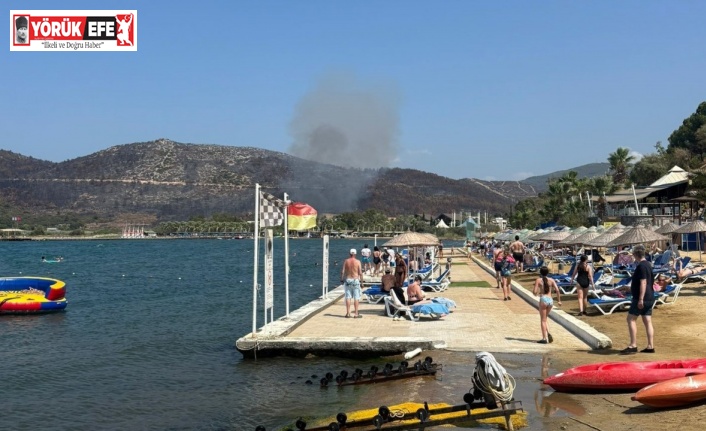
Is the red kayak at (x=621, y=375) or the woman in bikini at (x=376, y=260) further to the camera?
the woman in bikini at (x=376, y=260)

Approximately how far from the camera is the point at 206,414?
38.9ft

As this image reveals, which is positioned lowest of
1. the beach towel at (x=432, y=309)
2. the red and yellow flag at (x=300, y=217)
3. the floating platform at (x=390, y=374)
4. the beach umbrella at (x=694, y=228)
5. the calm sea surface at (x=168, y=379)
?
the calm sea surface at (x=168, y=379)

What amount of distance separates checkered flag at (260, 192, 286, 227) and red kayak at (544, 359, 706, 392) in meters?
7.37

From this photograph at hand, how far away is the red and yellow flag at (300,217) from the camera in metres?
19.3

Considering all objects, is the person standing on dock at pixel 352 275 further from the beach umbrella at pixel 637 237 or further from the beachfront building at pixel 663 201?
the beachfront building at pixel 663 201

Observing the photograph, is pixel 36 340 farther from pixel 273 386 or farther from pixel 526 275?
pixel 526 275

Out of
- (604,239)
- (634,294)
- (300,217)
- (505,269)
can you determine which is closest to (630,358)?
(634,294)

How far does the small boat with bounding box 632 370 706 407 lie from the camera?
870 cm

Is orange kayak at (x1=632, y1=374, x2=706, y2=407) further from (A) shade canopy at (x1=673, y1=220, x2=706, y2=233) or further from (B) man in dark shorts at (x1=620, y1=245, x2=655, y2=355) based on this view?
(A) shade canopy at (x1=673, y1=220, x2=706, y2=233)

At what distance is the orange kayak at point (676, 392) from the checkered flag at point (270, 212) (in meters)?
8.83

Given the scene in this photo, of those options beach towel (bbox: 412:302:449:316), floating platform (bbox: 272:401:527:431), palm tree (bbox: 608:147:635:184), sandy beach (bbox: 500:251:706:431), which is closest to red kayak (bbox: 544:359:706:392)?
sandy beach (bbox: 500:251:706:431)

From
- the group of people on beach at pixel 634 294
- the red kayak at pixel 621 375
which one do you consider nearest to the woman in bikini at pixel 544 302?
the group of people on beach at pixel 634 294

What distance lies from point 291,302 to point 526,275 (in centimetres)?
1150

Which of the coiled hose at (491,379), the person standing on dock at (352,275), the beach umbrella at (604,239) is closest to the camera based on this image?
the coiled hose at (491,379)
